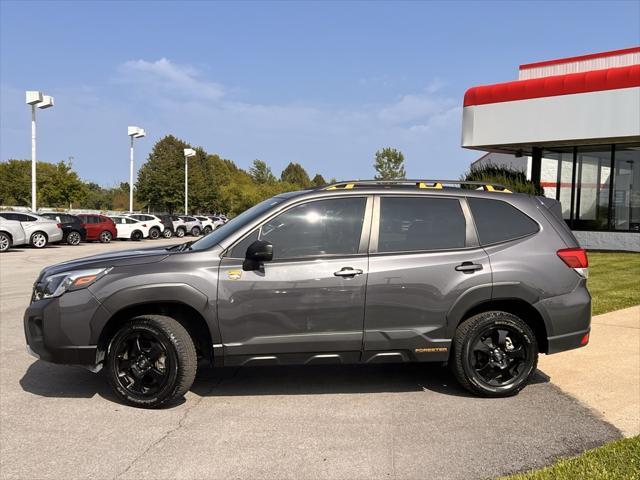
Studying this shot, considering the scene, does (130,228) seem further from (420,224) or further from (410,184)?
(420,224)

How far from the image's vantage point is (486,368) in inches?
182

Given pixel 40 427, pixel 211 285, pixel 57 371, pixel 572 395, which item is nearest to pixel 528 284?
pixel 572 395

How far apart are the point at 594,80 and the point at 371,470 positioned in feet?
54.9

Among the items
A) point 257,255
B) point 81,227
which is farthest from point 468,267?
point 81,227

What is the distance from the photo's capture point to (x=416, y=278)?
4.42 metres

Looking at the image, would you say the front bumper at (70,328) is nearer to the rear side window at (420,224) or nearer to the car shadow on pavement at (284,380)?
the car shadow on pavement at (284,380)

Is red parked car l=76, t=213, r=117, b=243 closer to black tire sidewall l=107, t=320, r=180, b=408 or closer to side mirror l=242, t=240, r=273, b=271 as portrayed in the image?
black tire sidewall l=107, t=320, r=180, b=408

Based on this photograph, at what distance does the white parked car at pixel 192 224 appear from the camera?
3903cm

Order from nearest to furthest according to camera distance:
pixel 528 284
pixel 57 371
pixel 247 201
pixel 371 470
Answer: pixel 371 470
pixel 528 284
pixel 57 371
pixel 247 201

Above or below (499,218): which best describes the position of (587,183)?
above

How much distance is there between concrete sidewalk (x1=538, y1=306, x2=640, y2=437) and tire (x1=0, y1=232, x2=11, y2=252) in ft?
65.1

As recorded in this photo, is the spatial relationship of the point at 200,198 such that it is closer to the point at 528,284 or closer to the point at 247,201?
the point at 247,201

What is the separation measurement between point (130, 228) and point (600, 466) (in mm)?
30227

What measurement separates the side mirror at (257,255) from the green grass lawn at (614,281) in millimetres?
5925
